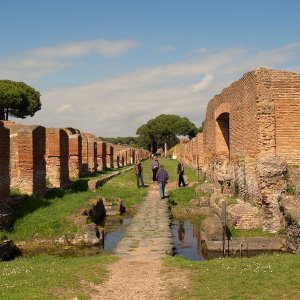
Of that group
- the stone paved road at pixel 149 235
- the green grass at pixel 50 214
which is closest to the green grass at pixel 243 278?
the stone paved road at pixel 149 235

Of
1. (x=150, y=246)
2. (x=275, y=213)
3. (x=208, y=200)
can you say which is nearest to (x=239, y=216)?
(x=275, y=213)

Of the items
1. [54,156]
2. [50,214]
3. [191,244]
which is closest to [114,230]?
[50,214]

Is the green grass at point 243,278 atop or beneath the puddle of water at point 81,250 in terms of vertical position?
atop

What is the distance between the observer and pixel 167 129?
299ft

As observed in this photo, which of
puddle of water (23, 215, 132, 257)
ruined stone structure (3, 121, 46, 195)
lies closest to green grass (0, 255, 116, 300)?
puddle of water (23, 215, 132, 257)

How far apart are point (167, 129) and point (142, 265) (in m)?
83.0

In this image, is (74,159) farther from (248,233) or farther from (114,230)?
(248,233)

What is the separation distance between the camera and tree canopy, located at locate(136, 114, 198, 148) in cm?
9065

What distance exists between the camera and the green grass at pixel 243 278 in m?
6.22

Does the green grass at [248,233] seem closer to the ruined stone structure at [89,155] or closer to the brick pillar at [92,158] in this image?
the ruined stone structure at [89,155]

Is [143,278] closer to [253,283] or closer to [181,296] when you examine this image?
[181,296]

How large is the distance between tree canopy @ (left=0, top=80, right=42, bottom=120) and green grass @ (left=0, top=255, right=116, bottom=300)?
45.5m

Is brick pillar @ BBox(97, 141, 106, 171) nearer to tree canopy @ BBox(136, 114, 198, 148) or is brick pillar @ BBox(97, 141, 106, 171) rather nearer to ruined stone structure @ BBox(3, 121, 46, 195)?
ruined stone structure @ BBox(3, 121, 46, 195)

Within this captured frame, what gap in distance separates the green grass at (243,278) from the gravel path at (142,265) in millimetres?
363
